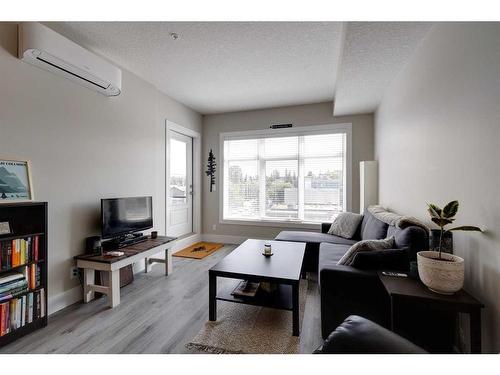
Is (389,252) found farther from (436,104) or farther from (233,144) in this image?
(233,144)

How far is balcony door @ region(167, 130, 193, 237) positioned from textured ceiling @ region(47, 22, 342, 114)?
97 cm

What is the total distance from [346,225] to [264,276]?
205cm

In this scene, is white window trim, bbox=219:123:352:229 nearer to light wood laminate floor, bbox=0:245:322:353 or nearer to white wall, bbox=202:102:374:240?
white wall, bbox=202:102:374:240

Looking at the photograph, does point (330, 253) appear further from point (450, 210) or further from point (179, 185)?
point (179, 185)

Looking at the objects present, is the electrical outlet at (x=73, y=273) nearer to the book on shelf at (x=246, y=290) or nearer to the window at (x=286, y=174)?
the book on shelf at (x=246, y=290)

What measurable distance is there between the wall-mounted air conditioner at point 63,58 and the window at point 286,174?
→ 2.61 metres

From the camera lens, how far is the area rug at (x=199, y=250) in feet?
13.2

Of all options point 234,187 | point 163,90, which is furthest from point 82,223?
point 234,187

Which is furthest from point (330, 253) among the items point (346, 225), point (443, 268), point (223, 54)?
point (223, 54)

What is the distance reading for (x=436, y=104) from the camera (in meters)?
1.84

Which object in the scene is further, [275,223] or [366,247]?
[275,223]

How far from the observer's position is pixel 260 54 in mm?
2672

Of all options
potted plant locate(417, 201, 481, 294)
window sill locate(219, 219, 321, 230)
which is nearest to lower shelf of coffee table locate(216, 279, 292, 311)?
potted plant locate(417, 201, 481, 294)
